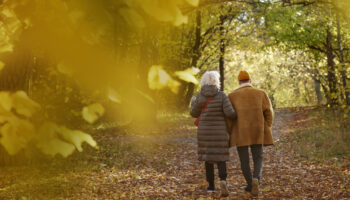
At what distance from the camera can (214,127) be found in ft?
20.1

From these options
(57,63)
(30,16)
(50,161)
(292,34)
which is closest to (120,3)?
(57,63)

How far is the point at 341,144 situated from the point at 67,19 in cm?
1005

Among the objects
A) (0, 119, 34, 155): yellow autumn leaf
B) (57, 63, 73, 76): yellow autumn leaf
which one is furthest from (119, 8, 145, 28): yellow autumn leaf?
(0, 119, 34, 155): yellow autumn leaf

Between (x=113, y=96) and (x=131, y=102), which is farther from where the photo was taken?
(x=131, y=102)

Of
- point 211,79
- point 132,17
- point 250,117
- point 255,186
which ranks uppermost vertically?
point 211,79

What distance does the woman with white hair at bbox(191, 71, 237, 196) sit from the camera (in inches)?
241

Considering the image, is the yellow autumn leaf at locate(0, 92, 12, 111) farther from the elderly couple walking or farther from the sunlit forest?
the elderly couple walking

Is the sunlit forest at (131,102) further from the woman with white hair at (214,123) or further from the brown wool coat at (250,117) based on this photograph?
the brown wool coat at (250,117)

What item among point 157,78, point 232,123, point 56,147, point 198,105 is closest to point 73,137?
point 56,147

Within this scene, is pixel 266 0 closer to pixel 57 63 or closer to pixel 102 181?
pixel 102 181

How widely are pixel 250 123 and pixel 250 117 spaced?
0.10 m

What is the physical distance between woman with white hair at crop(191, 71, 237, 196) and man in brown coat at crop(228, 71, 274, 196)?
18 cm

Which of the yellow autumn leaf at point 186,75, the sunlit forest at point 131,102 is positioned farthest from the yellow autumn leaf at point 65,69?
the yellow autumn leaf at point 186,75

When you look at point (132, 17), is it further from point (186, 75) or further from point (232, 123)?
point (232, 123)
